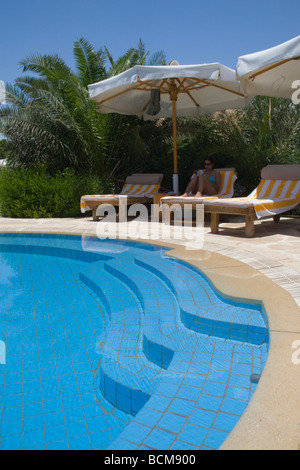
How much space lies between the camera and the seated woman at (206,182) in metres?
8.46

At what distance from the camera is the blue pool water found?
2068 mm

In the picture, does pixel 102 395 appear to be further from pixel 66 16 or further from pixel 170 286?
pixel 66 16

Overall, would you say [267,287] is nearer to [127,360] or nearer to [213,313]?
[213,313]

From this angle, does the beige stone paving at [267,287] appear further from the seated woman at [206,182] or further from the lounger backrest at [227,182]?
the seated woman at [206,182]

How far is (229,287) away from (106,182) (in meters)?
7.91

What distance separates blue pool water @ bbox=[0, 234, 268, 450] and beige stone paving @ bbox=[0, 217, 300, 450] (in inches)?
4.8

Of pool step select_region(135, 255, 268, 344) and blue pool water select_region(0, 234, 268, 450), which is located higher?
pool step select_region(135, 255, 268, 344)

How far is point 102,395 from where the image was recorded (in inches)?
105
